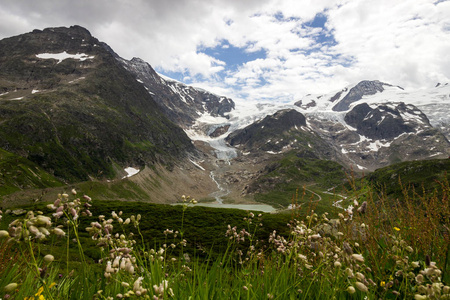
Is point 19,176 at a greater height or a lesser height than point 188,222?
greater

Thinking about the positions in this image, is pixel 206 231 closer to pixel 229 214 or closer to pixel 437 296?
pixel 229 214

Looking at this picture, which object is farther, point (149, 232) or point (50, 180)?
point (50, 180)

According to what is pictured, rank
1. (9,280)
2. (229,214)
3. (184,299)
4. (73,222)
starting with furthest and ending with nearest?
(229,214) < (9,280) < (184,299) < (73,222)

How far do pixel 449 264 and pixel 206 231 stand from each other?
63.9 m

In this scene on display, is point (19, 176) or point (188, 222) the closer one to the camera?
point (188, 222)

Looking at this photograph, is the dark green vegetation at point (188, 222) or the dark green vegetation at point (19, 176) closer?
the dark green vegetation at point (188, 222)

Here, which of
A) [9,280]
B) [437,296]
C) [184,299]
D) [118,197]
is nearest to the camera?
[437,296]

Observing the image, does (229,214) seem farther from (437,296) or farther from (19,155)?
(19,155)

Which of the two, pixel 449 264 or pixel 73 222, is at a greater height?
pixel 73 222

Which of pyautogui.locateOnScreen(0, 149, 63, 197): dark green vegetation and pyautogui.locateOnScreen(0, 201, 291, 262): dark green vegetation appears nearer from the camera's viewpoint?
pyautogui.locateOnScreen(0, 201, 291, 262): dark green vegetation

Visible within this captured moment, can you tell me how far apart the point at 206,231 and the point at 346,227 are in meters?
63.7

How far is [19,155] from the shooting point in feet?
591

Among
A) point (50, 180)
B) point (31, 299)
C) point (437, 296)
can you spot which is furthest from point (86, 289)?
point (50, 180)

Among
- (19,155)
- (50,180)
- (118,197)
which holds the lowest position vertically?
(118,197)
